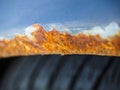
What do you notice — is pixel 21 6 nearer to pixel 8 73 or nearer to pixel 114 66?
pixel 8 73

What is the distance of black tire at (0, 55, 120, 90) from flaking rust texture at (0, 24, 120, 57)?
0.05 meters

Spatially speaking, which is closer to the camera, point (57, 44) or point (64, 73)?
point (64, 73)

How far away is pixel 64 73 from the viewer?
2.50 feet

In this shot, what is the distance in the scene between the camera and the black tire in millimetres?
740

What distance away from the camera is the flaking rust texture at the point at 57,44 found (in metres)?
0.85

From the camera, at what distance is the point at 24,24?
903 mm

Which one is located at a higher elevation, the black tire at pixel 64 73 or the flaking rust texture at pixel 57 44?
the flaking rust texture at pixel 57 44

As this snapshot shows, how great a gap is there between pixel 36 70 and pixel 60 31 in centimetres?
19

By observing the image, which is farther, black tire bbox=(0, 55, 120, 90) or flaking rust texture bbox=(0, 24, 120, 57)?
flaking rust texture bbox=(0, 24, 120, 57)

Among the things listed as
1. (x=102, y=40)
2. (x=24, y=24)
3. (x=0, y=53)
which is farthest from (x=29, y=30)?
(x=102, y=40)

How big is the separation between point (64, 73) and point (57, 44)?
15cm

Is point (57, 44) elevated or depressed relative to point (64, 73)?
elevated

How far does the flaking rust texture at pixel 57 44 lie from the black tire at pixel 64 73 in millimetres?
48

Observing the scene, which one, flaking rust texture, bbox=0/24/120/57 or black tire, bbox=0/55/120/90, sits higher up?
flaking rust texture, bbox=0/24/120/57
